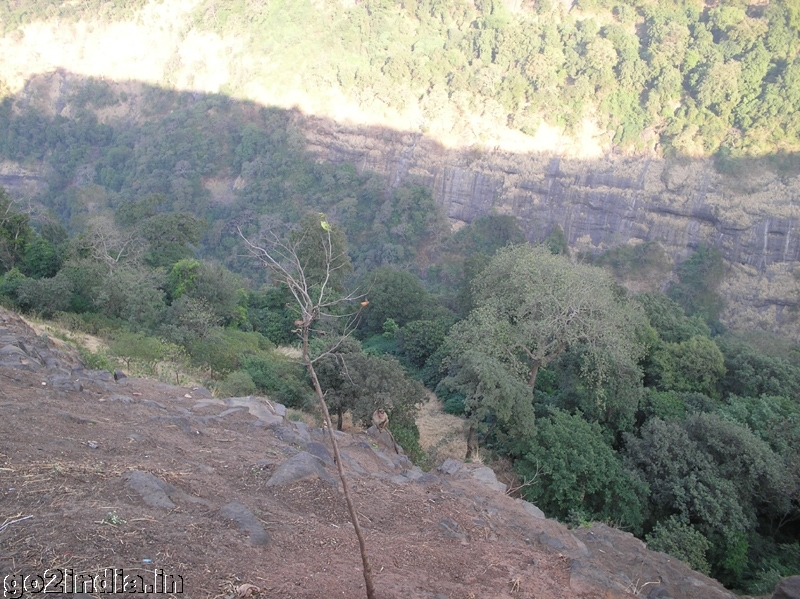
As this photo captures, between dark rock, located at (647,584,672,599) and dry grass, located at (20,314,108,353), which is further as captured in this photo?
dry grass, located at (20,314,108,353)

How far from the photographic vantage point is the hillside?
3.63 metres

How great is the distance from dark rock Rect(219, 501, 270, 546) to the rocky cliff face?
29.7 m

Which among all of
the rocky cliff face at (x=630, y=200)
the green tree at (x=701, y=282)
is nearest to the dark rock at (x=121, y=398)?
the green tree at (x=701, y=282)

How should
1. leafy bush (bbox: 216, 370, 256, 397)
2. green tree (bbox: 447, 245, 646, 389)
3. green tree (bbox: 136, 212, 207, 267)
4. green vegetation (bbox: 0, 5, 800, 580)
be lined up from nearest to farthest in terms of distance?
1. leafy bush (bbox: 216, 370, 256, 397)
2. green vegetation (bbox: 0, 5, 800, 580)
3. green tree (bbox: 447, 245, 646, 389)
4. green tree (bbox: 136, 212, 207, 267)

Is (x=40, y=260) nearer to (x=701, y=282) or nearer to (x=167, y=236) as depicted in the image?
(x=167, y=236)

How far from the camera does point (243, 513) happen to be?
4367mm

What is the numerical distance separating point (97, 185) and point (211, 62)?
1298 cm

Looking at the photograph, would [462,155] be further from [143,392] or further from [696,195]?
[143,392]

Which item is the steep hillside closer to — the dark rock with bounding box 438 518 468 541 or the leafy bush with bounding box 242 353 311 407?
the leafy bush with bounding box 242 353 311 407

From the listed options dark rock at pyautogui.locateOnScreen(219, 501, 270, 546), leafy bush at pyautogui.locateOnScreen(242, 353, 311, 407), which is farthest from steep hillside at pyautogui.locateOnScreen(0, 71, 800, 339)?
dark rock at pyautogui.locateOnScreen(219, 501, 270, 546)

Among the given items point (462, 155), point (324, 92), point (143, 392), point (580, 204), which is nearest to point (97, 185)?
point (324, 92)

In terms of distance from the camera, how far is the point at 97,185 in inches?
1699

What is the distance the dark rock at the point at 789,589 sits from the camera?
5.28m

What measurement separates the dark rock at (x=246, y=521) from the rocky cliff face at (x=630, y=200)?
29.7 meters
